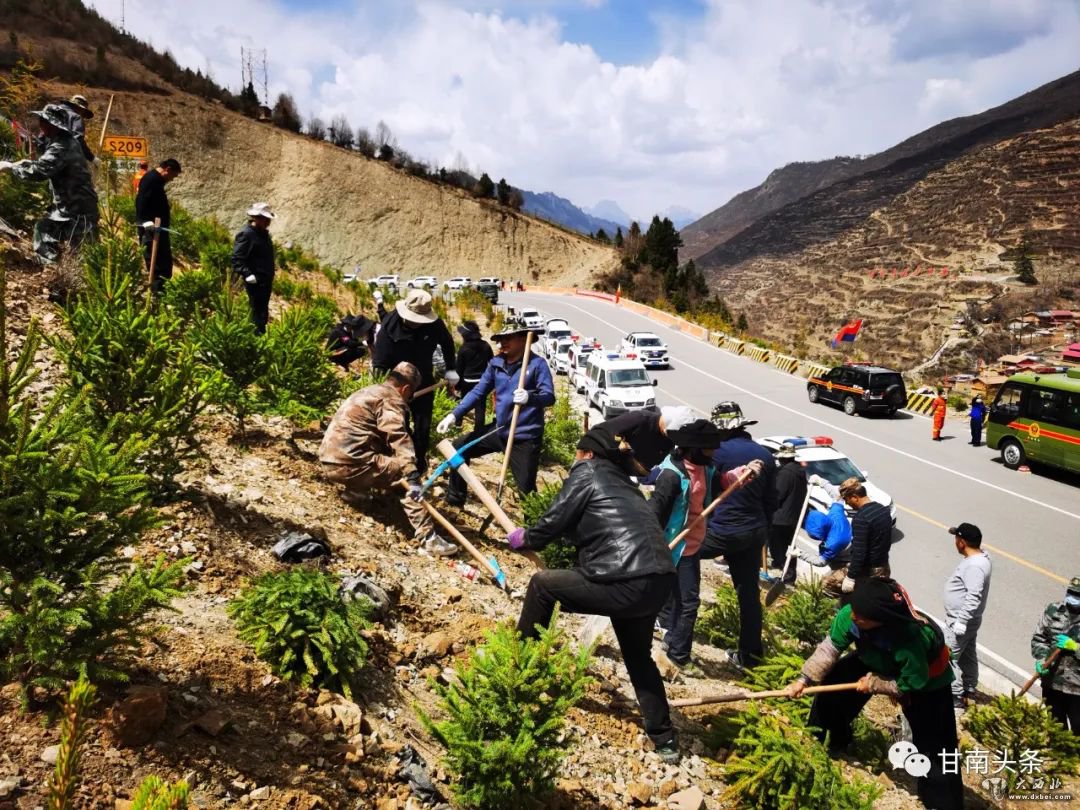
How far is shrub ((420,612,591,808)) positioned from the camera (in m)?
2.81

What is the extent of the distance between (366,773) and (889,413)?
19710 millimetres

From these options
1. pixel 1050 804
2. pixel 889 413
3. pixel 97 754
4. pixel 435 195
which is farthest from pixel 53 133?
pixel 435 195

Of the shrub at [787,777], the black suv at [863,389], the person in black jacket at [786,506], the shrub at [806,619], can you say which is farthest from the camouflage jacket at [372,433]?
the black suv at [863,389]

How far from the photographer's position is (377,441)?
5320 millimetres

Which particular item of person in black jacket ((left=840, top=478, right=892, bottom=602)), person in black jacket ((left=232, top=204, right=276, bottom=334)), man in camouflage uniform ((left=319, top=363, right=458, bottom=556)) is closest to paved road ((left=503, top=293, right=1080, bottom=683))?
person in black jacket ((left=840, top=478, right=892, bottom=602))

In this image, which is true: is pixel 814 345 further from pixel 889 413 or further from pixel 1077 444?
pixel 1077 444

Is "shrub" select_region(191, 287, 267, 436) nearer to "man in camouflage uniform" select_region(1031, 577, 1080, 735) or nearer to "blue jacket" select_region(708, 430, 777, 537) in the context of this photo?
"blue jacket" select_region(708, 430, 777, 537)

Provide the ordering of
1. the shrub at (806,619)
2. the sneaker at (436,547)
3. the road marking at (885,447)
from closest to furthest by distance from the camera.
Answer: the sneaker at (436,547)
the shrub at (806,619)
the road marking at (885,447)

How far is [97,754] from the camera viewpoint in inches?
93.4

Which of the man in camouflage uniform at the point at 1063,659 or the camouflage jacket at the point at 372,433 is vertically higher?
the camouflage jacket at the point at 372,433

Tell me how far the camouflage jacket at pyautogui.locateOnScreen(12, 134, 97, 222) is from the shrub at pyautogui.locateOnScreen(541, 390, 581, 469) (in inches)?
267

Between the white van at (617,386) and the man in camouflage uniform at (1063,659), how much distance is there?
39.1ft

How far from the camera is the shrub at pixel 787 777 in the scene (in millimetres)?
3254

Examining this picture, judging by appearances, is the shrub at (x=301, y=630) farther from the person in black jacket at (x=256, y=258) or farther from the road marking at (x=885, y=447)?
the road marking at (x=885, y=447)
